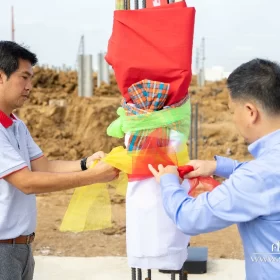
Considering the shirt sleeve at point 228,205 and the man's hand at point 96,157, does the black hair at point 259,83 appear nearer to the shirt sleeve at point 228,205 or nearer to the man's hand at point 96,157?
the shirt sleeve at point 228,205

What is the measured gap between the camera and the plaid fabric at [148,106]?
247 cm

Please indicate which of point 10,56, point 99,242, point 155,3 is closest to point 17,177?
point 10,56

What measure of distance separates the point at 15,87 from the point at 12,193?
513 mm

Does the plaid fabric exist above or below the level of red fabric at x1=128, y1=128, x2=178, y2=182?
above

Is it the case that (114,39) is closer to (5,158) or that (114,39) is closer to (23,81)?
(23,81)

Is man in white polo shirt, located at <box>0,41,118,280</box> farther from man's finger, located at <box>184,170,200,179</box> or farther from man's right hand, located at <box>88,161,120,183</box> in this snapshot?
→ man's finger, located at <box>184,170,200,179</box>

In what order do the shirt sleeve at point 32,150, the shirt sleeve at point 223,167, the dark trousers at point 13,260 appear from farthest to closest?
the shirt sleeve at point 32,150
the dark trousers at point 13,260
the shirt sleeve at point 223,167

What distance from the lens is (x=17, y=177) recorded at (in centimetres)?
253

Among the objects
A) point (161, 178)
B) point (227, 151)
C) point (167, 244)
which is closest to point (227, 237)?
point (167, 244)

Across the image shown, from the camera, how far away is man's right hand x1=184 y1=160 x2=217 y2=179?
7.63 feet

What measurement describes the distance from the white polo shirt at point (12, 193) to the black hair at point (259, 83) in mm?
1113

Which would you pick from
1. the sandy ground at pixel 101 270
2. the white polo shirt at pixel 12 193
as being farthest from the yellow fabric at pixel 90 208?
the sandy ground at pixel 101 270

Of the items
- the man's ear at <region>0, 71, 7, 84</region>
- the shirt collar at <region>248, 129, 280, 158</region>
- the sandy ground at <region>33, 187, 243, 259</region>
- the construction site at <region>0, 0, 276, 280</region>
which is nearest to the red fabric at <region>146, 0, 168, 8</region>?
the construction site at <region>0, 0, 276, 280</region>

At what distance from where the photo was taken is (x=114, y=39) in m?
2.57
